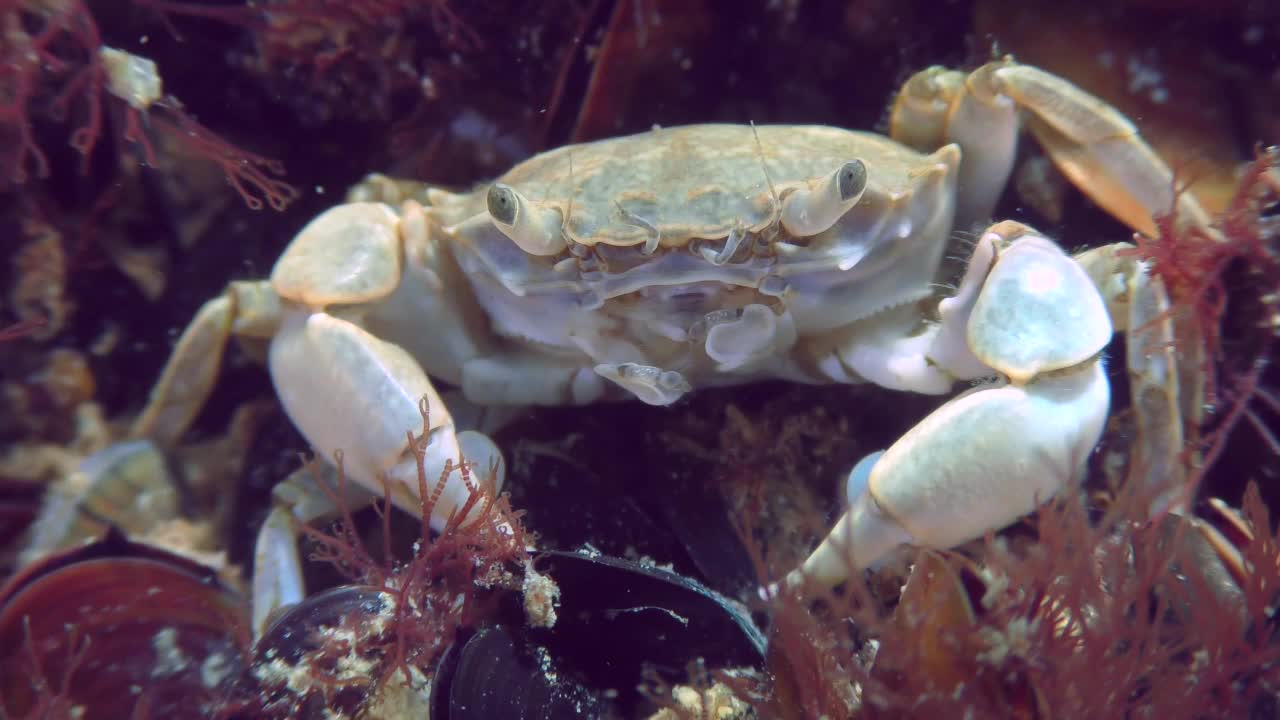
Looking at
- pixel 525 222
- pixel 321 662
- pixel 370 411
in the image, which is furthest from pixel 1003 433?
pixel 321 662

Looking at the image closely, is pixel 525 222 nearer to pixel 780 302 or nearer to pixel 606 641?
pixel 780 302

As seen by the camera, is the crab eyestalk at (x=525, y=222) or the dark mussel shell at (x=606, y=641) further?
the crab eyestalk at (x=525, y=222)

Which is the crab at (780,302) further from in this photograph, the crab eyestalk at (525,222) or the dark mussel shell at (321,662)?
the dark mussel shell at (321,662)

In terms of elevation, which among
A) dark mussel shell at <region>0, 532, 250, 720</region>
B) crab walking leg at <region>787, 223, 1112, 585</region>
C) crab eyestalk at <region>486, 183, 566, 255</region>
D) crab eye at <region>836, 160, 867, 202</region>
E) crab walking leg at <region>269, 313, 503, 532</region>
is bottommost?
dark mussel shell at <region>0, 532, 250, 720</region>

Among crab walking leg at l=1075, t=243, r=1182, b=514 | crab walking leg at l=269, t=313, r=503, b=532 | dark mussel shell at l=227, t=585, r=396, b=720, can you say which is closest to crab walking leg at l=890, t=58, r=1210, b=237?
crab walking leg at l=1075, t=243, r=1182, b=514

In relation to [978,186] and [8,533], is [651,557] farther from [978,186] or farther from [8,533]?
[8,533]

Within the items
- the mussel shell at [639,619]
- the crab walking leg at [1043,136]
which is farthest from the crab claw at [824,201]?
the mussel shell at [639,619]

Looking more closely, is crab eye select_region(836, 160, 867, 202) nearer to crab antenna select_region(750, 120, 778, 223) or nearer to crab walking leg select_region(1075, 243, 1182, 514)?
crab antenna select_region(750, 120, 778, 223)
